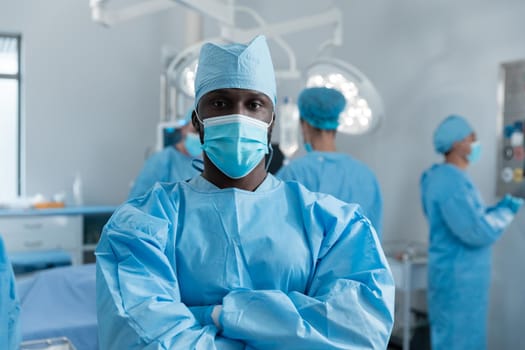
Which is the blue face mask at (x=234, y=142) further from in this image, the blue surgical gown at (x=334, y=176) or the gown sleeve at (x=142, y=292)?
the blue surgical gown at (x=334, y=176)

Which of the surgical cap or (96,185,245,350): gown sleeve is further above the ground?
the surgical cap

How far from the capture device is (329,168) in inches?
81.3

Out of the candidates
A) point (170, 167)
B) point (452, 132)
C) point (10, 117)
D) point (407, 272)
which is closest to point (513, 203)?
point (452, 132)

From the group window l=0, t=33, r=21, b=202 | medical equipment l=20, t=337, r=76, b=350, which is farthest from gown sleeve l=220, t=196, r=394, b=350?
window l=0, t=33, r=21, b=202

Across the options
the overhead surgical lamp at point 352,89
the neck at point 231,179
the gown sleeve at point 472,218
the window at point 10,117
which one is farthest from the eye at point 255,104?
the window at point 10,117

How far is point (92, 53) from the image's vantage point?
432cm

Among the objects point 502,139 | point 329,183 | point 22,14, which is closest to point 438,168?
point 502,139

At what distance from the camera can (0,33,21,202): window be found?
4164 millimetres

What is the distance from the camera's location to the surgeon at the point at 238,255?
3.19 ft

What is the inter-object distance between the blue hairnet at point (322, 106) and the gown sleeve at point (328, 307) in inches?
41.2

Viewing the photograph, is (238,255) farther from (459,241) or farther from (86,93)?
(86,93)

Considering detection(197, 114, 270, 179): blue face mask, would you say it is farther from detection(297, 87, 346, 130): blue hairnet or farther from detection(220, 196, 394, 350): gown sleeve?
detection(297, 87, 346, 130): blue hairnet

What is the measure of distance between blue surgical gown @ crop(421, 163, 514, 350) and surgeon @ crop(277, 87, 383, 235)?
0.82m

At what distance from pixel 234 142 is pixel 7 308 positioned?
26.1 inches
